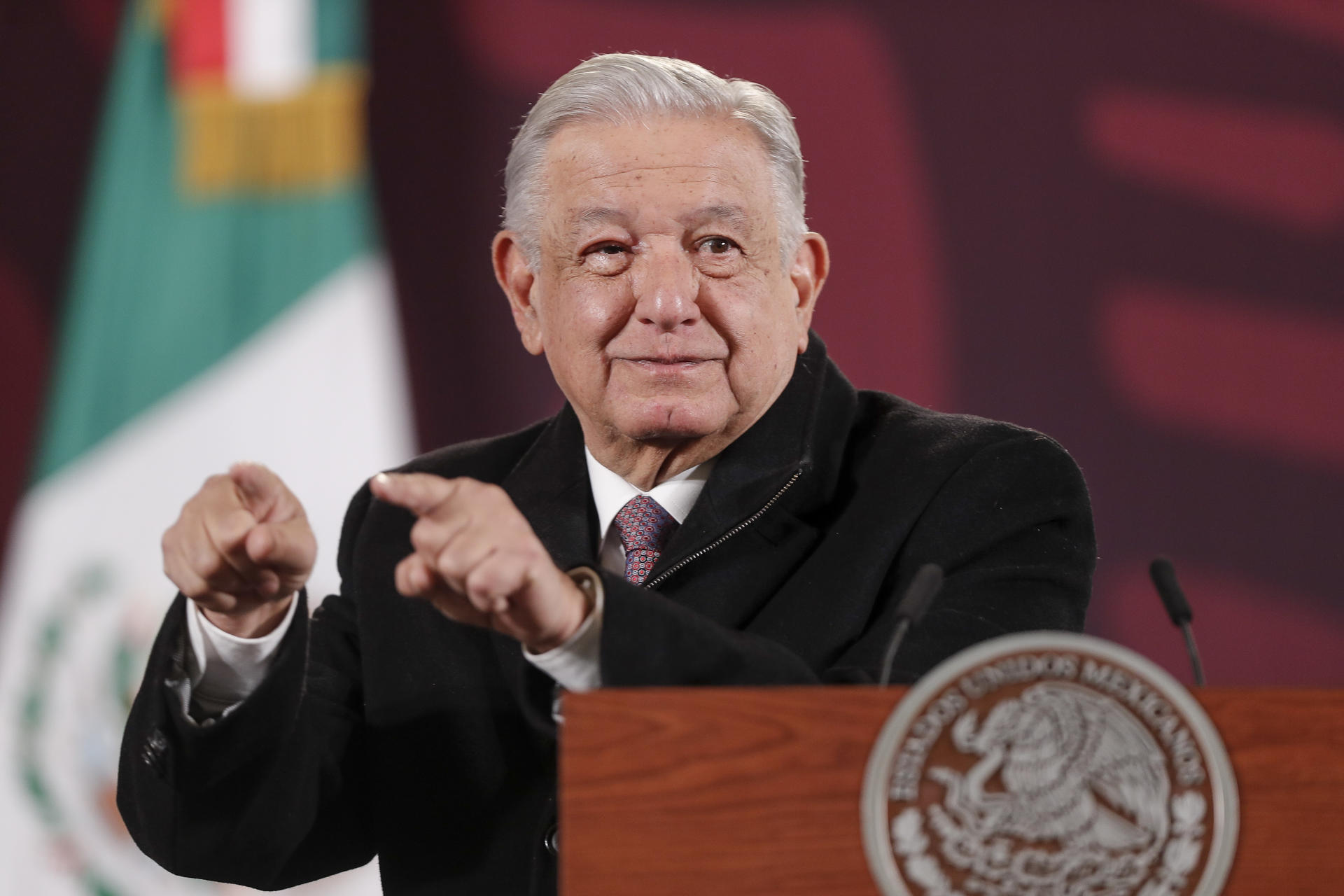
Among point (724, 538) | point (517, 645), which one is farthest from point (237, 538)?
point (724, 538)

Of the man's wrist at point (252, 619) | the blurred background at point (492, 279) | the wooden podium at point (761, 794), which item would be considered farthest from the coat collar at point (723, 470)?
the blurred background at point (492, 279)

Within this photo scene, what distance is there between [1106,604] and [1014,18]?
133 cm

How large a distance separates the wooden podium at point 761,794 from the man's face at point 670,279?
2.49ft

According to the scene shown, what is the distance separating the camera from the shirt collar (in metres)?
1.77

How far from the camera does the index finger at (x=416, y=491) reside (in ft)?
3.59

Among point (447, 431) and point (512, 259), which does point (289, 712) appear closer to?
point (512, 259)

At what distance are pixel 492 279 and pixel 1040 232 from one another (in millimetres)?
1251

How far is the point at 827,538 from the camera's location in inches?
66.1

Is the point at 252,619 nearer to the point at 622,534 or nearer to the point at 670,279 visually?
the point at 622,534

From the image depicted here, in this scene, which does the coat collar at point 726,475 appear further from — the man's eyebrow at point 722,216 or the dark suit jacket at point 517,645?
the man's eyebrow at point 722,216

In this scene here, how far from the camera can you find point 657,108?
5.75 ft

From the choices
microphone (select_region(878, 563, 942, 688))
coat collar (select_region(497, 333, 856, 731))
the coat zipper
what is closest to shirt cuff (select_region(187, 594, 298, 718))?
coat collar (select_region(497, 333, 856, 731))

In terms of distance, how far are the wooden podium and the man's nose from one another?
776 mm

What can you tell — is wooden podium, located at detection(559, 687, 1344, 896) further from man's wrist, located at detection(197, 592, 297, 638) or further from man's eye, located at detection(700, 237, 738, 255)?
man's eye, located at detection(700, 237, 738, 255)
